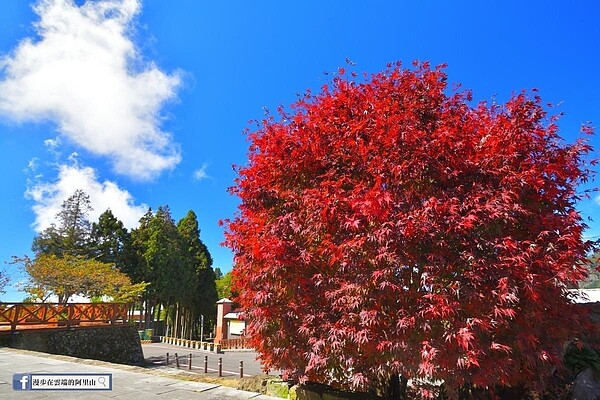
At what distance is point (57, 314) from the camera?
16938 millimetres

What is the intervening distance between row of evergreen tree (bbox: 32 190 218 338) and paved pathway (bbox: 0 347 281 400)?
25.6m

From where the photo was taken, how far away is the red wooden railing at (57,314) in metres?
15.0

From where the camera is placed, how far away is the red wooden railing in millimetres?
14961

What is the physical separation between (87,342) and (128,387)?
46.4 feet

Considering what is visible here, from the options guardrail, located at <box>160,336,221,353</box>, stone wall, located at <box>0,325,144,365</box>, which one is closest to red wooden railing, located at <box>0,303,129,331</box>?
stone wall, located at <box>0,325,144,365</box>

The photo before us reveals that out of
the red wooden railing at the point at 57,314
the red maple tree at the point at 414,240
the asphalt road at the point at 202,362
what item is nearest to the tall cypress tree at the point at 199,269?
the asphalt road at the point at 202,362

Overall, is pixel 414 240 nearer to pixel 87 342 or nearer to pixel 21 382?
pixel 21 382

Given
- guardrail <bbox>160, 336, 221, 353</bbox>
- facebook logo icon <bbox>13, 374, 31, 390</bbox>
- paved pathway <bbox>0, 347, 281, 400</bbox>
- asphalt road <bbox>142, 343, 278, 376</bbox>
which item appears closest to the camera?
paved pathway <bbox>0, 347, 281, 400</bbox>

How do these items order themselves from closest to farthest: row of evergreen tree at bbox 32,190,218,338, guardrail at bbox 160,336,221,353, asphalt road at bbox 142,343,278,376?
asphalt road at bbox 142,343,278,376, guardrail at bbox 160,336,221,353, row of evergreen tree at bbox 32,190,218,338

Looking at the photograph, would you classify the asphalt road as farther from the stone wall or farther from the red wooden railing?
the red wooden railing

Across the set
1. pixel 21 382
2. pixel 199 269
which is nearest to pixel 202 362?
pixel 199 269

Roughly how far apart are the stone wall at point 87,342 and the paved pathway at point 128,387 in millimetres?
8505

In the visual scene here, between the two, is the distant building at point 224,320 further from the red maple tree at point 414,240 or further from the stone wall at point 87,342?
the red maple tree at point 414,240

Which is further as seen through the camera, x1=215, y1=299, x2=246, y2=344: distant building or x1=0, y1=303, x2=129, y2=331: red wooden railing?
x1=215, y1=299, x2=246, y2=344: distant building
